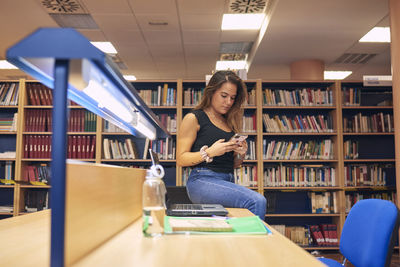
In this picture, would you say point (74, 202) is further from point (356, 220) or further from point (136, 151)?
point (136, 151)

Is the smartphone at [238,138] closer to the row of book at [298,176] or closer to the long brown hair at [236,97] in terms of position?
the long brown hair at [236,97]

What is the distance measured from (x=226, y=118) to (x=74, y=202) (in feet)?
5.31

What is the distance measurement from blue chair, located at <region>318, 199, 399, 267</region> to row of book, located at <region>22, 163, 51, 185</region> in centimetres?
385

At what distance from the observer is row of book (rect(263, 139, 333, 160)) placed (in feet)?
15.3

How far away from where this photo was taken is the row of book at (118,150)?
15.0ft

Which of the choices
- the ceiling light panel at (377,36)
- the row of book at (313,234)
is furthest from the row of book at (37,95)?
the ceiling light panel at (377,36)

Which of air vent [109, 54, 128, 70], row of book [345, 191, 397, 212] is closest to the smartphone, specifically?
row of book [345, 191, 397, 212]

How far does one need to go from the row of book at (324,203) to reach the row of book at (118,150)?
7.74 ft

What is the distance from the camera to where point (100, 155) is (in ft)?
14.7

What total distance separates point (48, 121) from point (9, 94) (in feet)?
2.04

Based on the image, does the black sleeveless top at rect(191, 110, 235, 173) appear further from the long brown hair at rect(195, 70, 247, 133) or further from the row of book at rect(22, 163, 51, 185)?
the row of book at rect(22, 163, 51, 185)

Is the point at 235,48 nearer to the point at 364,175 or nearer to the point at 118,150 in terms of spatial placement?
the point at 118,150

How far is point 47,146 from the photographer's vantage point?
4539mm

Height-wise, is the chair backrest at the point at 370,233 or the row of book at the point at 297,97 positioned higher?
the row of book at the point at 297,97
